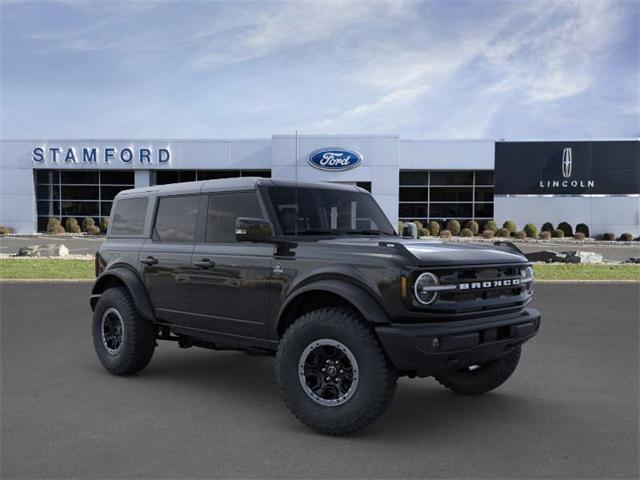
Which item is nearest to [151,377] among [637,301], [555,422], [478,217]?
[555,422]

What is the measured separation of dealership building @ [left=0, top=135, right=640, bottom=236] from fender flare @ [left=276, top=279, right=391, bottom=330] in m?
32.0

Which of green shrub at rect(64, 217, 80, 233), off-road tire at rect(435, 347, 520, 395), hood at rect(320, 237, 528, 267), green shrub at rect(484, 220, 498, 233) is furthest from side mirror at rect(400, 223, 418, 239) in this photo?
green shrub at rect(64, 217, 80, 233)

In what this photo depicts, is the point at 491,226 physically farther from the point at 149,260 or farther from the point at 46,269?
the point at 149,260

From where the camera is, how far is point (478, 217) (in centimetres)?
4053

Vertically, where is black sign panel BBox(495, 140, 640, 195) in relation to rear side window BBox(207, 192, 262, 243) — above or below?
above

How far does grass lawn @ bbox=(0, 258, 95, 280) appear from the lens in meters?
15.5

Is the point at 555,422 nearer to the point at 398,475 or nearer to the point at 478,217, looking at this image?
the point at 398,475

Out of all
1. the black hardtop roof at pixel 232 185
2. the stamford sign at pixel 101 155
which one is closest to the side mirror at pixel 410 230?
the black hardtop roof at pixel 232 185

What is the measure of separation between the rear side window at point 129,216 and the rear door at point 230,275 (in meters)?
1.19

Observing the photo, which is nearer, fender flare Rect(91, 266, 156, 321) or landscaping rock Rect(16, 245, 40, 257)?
fender flare Rect(91, 266, 156, 321)

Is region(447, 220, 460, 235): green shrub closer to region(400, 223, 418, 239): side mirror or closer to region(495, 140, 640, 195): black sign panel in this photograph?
region(495, 140, 640, 195): black sign panel

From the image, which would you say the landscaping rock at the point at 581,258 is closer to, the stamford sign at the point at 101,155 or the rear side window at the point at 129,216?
the rear side window at the point at 129,216

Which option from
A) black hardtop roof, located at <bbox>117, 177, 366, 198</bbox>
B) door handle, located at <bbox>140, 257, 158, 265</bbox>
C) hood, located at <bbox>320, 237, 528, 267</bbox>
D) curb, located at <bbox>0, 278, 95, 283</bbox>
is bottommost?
curb, located at <bbox>0, 278, 95, 283</bbox>

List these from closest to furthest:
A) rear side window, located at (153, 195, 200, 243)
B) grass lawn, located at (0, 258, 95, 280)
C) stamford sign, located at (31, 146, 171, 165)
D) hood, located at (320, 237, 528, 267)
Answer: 1. hood, located at (320, 237, 528, 267)
2. rear side window, located at (153, 195, 200, 243)
3. grass lawn, located at (0, 258, 95, 280)
4. stamford sign, located at (31, 146, 171, 165)
